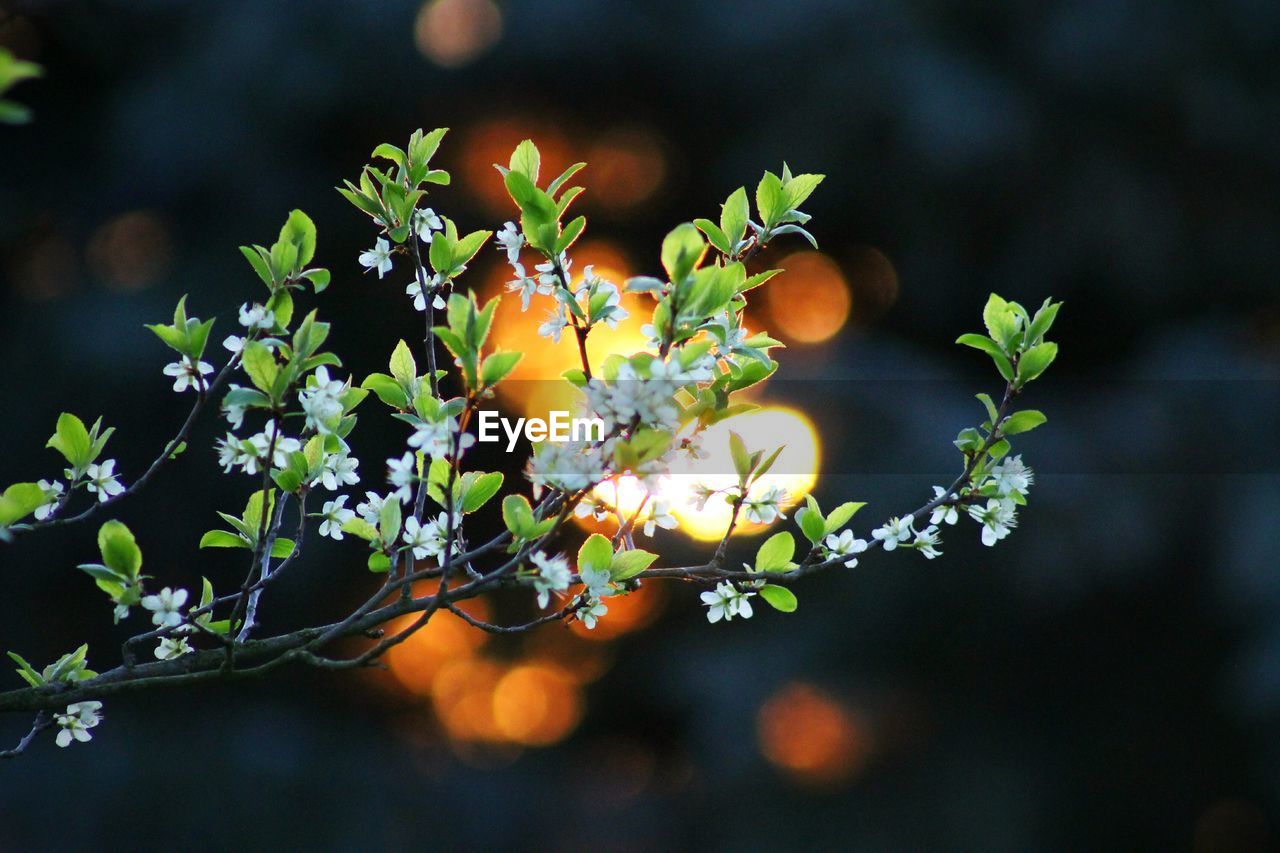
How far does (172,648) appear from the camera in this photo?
95cm

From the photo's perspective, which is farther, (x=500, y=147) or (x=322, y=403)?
(x=500, y=147)

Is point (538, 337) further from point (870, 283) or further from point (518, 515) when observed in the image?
point (518, 515)

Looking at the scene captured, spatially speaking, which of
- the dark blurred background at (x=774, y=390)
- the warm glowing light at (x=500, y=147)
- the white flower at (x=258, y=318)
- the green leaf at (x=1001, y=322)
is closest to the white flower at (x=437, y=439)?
the white flower at (x=258, y=318)

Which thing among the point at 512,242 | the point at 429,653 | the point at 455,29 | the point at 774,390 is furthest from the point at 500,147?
the point at 512,242

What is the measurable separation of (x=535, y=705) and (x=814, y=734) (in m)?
1.18

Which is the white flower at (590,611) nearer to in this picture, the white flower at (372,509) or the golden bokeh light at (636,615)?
the white flower at (372,509)

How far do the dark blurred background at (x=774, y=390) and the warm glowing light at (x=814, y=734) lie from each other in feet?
0.04

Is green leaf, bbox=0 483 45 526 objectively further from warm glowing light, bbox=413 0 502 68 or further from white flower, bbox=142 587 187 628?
warm glowing light, bbox=413 0 502 68

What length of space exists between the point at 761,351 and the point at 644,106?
381cm

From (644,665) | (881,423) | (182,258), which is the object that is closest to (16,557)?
(182,258)

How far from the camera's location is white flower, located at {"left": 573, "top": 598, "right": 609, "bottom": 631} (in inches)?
35.1

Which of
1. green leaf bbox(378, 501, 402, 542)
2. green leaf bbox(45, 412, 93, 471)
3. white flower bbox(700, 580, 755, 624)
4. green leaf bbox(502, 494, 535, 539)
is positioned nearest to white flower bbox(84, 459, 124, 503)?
green leaf bbox(45, 412, 93, 471)

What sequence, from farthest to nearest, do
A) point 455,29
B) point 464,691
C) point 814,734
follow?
point 464,691 → point 455,29 → point 814,734

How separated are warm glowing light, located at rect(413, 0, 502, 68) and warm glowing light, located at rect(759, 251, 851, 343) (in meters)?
1.44
